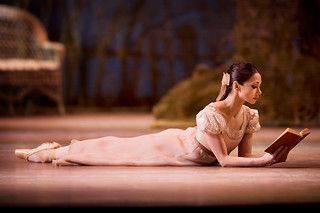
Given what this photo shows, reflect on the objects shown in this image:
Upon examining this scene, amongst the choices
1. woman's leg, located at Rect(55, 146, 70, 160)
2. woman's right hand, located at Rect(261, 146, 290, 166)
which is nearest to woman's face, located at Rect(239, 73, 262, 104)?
woman's right hand, located at Rect(261, 146, 290, 166)

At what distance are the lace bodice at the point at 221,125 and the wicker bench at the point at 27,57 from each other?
15.1ft

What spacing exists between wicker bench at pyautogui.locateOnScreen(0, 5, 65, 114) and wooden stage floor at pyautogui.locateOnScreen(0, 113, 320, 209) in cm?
353

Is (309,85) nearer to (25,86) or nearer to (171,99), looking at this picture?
(171,99)

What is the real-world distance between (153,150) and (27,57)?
4812mm

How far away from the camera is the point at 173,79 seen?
9648mm

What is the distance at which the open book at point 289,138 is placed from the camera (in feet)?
12.6

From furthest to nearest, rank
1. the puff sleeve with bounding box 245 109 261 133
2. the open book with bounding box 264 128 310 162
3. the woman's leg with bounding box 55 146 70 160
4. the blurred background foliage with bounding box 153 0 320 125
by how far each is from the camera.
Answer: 1. the blurred background foliage with bounding box 153 0 320 125
2. the woman's leg with bounding box 55 146 70 160
3. the puff sleeve with bounding box 245 109 261 133
4. the open book with bounding box 264 128 310 162

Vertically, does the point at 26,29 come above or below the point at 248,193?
above

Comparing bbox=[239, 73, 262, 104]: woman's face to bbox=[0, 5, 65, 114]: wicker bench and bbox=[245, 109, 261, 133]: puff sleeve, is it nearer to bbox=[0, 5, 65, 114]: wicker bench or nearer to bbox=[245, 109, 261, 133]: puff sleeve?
bbox=[245, 109, 261, 133]: puff sleeve

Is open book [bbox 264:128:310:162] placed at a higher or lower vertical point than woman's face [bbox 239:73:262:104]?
lower

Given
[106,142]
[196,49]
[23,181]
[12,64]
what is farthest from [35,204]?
[196,49]

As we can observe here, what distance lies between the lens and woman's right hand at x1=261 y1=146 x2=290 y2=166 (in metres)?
3.98

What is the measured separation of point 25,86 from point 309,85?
3.14m

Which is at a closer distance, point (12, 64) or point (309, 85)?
point (309, 85)
